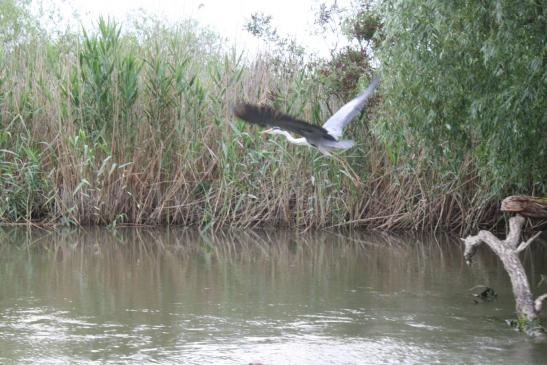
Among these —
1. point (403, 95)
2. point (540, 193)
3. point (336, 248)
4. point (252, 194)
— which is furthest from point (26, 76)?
point (540, 193)

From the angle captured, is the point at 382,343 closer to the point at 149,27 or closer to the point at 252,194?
the point at 252,194

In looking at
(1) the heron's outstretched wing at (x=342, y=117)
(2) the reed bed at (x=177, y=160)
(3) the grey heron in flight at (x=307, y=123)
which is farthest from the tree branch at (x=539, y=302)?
(2) the reed bed at (x=177, y=160)

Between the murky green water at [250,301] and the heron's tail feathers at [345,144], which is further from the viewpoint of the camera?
the heron's tail feathers at [345,144]

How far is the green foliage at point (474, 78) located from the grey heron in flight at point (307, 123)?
1.40 ft

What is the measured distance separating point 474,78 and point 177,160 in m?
5.32

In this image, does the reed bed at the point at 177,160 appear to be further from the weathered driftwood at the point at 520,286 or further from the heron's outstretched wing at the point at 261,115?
the weathered driftwood at the point at 520,286

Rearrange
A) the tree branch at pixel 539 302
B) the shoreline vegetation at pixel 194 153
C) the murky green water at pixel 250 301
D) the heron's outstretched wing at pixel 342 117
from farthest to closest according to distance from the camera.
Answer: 1. the shoreline vegetation at pixel 194 153
2. the heron's outstretched wing at pixel 342 117
3. the tree branch at pixel 539 302
4. the murky green water at pixel 250 301

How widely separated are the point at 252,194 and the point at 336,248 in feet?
6.10

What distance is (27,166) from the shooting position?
12008mm

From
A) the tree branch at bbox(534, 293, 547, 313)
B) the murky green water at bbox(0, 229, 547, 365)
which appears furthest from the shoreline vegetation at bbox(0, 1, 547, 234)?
the tree branch at bbox(534, 293, 547, 313)

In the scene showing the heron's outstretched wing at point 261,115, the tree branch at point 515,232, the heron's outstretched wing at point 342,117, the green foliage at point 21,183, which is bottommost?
the tree branch at point 515,232

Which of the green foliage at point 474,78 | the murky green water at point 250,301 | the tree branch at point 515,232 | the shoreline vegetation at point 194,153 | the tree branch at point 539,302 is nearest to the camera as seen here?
the murky green water at point 250,301

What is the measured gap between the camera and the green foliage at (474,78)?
7250 millimetres

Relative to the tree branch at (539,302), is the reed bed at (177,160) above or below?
above
